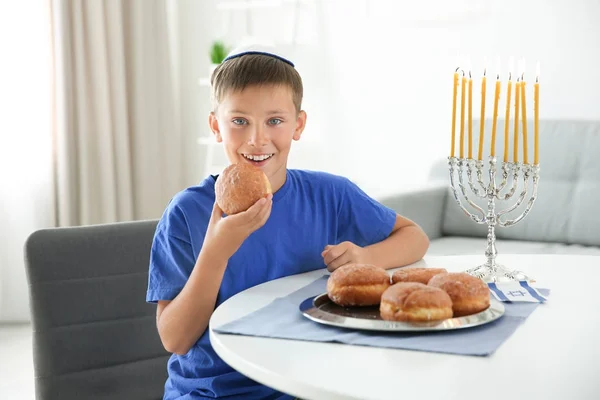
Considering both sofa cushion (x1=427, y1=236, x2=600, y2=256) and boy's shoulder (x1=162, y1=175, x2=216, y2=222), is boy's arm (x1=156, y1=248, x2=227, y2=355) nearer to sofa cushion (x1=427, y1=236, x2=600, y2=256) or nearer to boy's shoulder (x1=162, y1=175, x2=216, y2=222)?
boy's shoulder (x1=162, y1=175, x2=216, y2=222)

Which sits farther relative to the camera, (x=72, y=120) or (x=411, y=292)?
(x=72, y=120)

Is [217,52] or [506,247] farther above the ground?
[217,52]

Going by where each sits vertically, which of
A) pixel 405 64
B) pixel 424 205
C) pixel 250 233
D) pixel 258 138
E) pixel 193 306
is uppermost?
pixel 405 64

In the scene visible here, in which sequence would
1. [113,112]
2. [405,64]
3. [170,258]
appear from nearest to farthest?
1. [170,258]
2. [405,64]
3. [113,112]

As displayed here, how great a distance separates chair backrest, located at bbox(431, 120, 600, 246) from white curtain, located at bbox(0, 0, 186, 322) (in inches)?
77.1

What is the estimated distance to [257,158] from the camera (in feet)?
4.63

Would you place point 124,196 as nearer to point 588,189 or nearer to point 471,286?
point 588,189

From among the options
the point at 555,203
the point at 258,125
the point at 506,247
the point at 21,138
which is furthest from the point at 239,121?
the point at 21,138

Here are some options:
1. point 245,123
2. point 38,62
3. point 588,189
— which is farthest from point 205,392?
point 38,62

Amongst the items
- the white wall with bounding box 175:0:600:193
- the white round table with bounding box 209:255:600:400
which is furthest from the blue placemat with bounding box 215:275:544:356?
the white wall with bounding box 175:0:600:193

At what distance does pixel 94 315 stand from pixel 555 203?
2.40 metres

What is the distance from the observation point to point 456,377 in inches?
33.9

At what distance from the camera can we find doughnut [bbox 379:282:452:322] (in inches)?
40.1

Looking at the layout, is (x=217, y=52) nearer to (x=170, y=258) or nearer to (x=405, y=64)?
(x=405, y=64)
